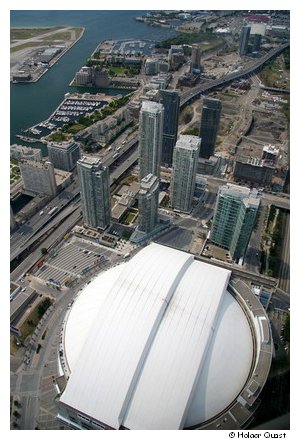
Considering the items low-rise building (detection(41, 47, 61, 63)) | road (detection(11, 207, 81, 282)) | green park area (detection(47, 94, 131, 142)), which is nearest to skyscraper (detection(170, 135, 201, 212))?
road (detection(11, 207, 81, 282))

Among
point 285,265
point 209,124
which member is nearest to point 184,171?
point 209,124

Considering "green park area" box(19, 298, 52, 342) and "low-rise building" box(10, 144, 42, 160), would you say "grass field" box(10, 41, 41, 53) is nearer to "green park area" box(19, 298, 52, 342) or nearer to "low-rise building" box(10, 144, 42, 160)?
"low-rise building" box(10, 144, 42, 160)

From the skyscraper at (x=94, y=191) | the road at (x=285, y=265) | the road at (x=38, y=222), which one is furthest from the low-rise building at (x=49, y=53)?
the road at (x=285, y=265)

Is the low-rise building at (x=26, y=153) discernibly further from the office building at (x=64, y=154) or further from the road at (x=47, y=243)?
the road at (x=47, y=243)

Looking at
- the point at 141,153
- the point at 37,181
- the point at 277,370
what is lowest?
the point at 277,370

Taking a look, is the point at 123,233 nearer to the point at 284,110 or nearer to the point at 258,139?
the point at 258,139

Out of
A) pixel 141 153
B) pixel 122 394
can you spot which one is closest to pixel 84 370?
pixel 122 394

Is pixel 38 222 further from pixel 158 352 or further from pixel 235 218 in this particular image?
pixel 158 352

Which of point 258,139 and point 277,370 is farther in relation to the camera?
point 258,139
